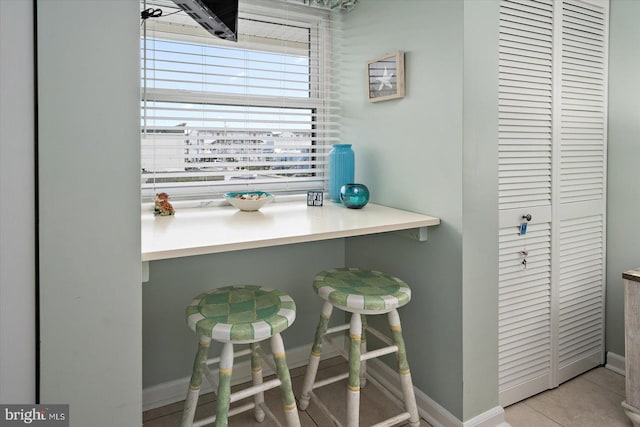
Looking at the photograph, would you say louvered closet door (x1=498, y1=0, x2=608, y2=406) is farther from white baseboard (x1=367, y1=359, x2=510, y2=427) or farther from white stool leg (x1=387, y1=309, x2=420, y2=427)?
white stool leg (x1=387, y1=309, x2=420, y2=427)

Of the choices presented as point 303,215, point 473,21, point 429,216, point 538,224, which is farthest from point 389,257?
point 473,21

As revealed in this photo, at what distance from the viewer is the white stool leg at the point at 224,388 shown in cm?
145

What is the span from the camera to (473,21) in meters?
1.70

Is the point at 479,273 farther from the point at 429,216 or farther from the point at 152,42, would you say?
the point at 152,42

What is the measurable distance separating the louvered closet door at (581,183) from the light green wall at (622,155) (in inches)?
1.8

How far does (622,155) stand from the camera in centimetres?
229

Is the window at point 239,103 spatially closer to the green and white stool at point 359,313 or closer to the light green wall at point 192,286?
the light green wall at point 192,286

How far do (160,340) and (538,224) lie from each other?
6.24 feet

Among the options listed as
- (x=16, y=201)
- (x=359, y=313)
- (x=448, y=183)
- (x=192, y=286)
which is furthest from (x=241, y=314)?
(x=448, y=183)

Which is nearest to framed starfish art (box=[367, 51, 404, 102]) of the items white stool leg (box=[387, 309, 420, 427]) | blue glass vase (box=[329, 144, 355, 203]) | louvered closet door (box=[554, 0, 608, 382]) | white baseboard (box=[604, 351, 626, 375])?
blue glass vase (box=[329, 144, 355, 203])

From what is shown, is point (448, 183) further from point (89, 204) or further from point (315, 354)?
point (89, 204)

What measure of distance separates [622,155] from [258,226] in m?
1.99

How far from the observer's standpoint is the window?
6.86ft

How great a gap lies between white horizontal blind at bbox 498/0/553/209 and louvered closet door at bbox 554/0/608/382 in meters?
0.11
